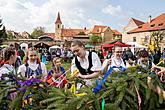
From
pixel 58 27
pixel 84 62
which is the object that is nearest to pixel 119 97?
pixel 84 62

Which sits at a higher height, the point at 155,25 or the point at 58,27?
the point at 58,27

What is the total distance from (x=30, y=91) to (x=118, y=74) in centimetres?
97

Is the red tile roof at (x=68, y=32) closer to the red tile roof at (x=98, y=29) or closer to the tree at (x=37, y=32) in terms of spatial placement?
the red tile roof at (x=98, y=29)

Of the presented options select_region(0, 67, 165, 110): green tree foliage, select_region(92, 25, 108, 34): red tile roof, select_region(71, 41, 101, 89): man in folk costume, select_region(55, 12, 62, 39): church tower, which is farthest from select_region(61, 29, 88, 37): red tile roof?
select_region(0, 67, 165, 110): green tree foliage

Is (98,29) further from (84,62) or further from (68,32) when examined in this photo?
(84,62)

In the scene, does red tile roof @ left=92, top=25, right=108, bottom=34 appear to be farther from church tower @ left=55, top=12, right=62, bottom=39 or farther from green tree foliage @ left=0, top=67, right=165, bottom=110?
green tree foliage @ left=0, top=67, right=165, bottom=110

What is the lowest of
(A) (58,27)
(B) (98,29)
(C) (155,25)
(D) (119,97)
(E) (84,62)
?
(D) (119,97)

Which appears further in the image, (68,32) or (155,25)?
(68,32)

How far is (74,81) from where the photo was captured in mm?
3523

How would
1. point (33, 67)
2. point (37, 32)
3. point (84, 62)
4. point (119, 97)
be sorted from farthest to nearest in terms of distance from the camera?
point (37, 32) < point (33, 67) < point (84, 62) < point (119, 97)

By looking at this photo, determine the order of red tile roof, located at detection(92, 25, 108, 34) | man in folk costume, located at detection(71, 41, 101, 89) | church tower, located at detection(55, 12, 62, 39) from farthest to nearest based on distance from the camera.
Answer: church tower, located at detection(55, 12, 62, 39) < red tile roof, located at detection(92, 25, 108, 34) < man in folk costume, located at detection(71, 41, 101, 89)

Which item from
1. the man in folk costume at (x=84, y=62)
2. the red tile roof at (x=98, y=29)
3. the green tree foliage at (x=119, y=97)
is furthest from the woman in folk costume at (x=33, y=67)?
the red tile roof at (x=98, y=29)

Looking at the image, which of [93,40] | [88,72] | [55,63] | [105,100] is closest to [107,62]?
[88,72]

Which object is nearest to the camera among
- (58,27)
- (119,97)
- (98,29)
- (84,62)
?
(119,97)
